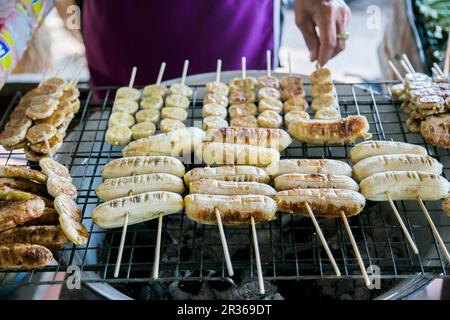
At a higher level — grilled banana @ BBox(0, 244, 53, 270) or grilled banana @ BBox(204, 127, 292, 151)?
grilled banana @ BBox(204, 127, 292, 151)

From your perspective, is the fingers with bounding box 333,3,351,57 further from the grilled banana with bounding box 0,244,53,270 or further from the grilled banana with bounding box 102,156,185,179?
the grilled banana with bounding box 0,244,53,270

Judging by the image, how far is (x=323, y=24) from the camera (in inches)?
176

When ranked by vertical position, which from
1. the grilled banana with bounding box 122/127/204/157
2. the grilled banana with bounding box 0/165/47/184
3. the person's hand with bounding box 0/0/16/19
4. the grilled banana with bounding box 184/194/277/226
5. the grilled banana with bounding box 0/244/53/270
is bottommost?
the grilled banana with bounding box 0/244/53/270

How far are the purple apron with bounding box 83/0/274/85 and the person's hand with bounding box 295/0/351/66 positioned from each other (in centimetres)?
49

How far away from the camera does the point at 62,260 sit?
308cm

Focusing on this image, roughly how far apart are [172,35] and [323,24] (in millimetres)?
1490

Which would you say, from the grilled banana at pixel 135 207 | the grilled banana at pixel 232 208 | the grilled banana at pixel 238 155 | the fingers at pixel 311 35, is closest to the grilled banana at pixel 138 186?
the grilled banana at pixel 135 207

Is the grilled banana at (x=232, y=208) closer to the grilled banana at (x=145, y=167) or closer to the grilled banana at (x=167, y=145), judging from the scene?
the grilled banana at (x=145, y=167)

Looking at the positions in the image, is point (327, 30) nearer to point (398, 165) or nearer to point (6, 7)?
point (398, 165)

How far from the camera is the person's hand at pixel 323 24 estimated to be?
14.6 feet

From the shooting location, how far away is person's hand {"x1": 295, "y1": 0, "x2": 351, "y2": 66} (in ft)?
14.6

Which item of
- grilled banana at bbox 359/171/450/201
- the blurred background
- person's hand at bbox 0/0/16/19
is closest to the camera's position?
grilled banana at bbox 359/171/450/201

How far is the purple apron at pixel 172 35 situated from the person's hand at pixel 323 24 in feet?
1.62

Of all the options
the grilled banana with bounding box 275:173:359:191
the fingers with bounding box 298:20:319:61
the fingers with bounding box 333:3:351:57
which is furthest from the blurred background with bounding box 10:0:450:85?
the grilled banana with bounding box 275:173:359:191
